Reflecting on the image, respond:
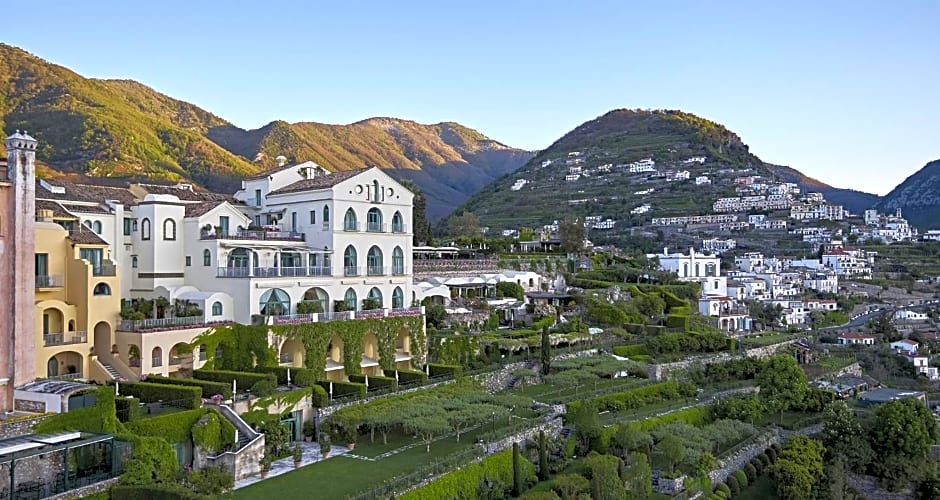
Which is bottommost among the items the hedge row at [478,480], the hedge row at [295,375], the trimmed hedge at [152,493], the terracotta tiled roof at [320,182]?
the hedge row at [478,480]

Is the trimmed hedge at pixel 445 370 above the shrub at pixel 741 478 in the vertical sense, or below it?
above

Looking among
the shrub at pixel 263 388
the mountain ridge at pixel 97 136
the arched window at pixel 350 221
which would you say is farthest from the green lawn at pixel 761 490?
the mountain ridge at pixel 97 136

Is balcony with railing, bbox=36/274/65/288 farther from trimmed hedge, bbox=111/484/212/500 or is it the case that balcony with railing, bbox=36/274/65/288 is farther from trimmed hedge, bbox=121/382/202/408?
trimmed hedge, bbox=111/484/212/500

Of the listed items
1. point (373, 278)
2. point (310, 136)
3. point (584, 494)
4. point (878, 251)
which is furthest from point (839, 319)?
point (310, 136)

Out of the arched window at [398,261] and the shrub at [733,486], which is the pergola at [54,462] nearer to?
the arched window at [398,261]

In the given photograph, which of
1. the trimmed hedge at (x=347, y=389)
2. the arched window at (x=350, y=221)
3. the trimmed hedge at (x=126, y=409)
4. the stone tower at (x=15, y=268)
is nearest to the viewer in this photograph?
the trimmed hedge at (x=126, y=409)

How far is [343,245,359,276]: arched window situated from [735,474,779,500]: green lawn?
1946 centimetres

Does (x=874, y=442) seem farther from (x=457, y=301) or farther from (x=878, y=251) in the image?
(x=878, y=251)

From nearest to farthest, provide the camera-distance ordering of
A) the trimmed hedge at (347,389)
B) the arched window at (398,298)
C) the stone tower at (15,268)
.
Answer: the stone tower at (15,268) < the trimmed hedge at (347,389) < the arched window at (398,298)

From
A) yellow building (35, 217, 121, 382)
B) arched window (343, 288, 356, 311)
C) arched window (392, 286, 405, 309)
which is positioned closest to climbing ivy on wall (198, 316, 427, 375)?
arched window (343, 288, 356, 311)

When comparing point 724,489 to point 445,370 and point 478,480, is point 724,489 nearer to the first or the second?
point 478,480

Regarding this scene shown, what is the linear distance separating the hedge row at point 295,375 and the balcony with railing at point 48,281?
7840 mm

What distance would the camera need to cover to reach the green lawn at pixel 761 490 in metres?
28.9

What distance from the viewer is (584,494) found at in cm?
2325
